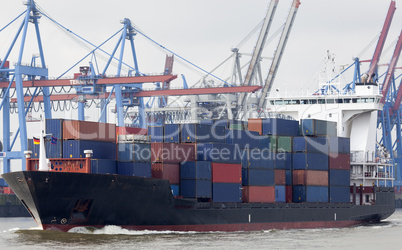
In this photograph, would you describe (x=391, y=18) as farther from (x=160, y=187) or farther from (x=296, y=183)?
(x=160, y=187)

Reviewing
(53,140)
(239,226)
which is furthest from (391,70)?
(53,140)

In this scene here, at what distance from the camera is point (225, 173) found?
4091cm

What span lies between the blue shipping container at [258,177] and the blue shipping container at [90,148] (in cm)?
788

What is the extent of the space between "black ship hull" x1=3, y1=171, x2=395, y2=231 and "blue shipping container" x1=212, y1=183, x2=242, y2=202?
0.32 metres

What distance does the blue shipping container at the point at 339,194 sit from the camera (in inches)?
1876

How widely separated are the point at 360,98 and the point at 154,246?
1006 inches

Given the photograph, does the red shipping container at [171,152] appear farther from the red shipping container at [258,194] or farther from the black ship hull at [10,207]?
the black ship hull at [10,207]

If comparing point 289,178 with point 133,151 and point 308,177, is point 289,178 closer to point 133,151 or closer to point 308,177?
point 308,177

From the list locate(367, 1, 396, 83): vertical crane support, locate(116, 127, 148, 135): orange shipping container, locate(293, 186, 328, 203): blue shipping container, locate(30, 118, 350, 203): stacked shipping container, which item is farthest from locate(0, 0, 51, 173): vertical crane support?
locate(367, 1, 396, 83): vertical crane support

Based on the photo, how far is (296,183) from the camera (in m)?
45.9

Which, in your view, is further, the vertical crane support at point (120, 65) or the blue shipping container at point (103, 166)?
the vertical crane support at point (120, 65)

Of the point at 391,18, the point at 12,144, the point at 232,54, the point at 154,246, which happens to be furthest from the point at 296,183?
the point at 232,54

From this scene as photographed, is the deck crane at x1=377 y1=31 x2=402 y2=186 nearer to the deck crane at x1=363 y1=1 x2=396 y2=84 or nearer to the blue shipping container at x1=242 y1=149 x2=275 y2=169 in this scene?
the deck crane at x1=363 y1=1 x2=396 y2=84

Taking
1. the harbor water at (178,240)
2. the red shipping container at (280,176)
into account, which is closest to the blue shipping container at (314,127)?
the red shipping container at (280,176)
